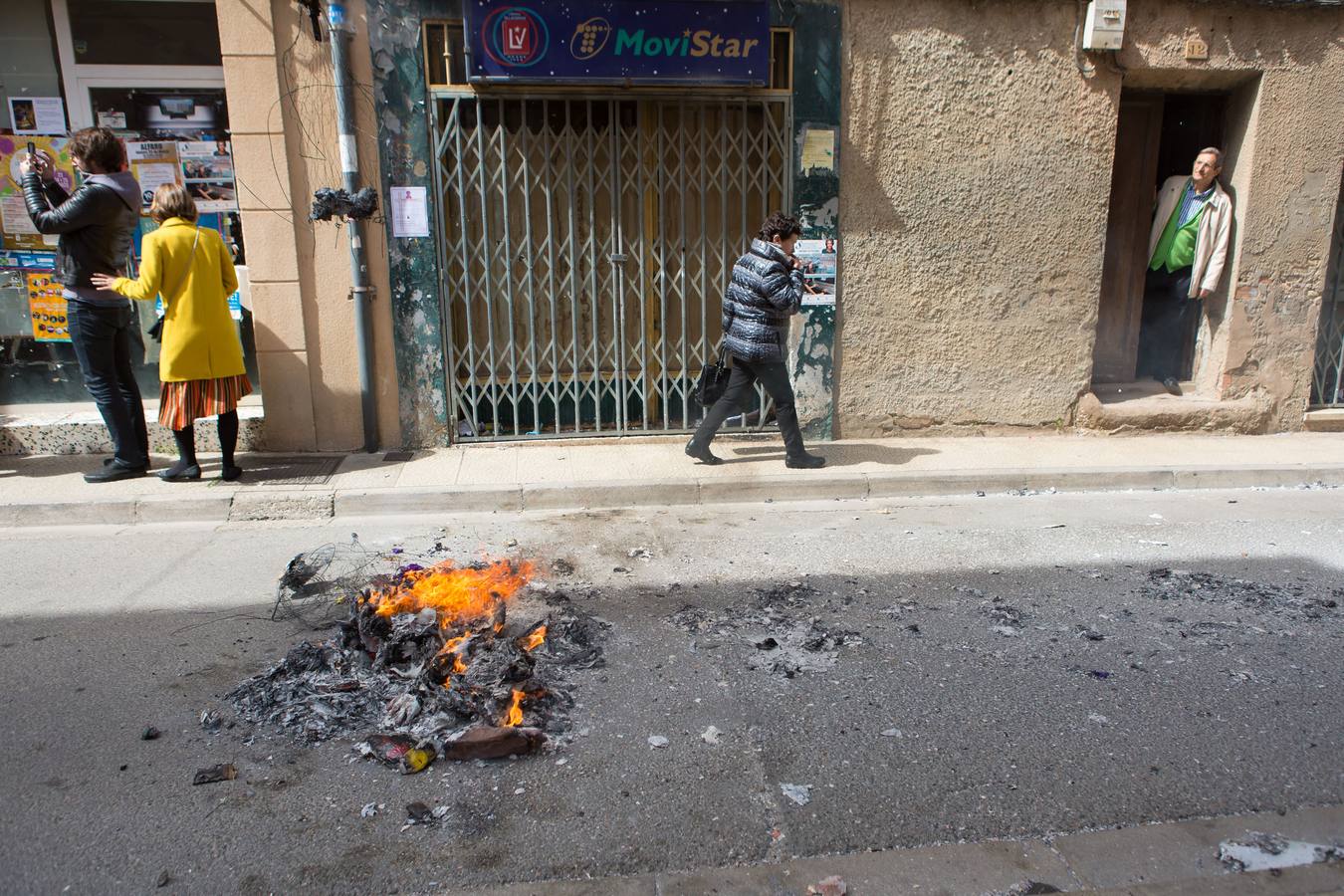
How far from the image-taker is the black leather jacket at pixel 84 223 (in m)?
5.85

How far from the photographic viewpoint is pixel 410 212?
7066 millimetres

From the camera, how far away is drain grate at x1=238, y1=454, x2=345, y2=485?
21.3ft

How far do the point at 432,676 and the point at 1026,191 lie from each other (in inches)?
250

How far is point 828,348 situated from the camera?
7.68 metres

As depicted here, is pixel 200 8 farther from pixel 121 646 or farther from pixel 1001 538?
pixel 1001 538

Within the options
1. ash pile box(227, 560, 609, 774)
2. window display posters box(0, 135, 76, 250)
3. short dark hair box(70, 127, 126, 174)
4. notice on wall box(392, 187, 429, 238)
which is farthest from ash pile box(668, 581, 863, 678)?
window display posters box(0, 135, 76, 250)

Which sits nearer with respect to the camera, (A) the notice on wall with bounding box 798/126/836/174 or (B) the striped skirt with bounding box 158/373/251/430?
(B) the striped skirt with bounding box 158/373/251/430

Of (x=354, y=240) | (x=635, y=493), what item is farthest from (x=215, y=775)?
(x=354, y=240)

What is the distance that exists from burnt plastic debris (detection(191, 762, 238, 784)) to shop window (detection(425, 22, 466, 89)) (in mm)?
5390

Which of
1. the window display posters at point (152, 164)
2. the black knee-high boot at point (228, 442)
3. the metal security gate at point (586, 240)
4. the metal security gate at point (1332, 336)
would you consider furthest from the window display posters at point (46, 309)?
the metal security gate at point (1332, 336)

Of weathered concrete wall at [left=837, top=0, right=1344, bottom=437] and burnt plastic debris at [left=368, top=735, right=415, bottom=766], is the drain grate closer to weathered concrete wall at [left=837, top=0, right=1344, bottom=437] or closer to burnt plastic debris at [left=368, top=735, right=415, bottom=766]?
burnt plastic debris at [left=368, top=735, right=415, bottom=766]

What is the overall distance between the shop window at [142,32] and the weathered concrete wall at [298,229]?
2.74ft

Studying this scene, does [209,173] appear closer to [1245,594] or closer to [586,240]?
[586,240]

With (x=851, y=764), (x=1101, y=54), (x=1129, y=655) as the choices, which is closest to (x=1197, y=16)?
(x=1101, y=54)
